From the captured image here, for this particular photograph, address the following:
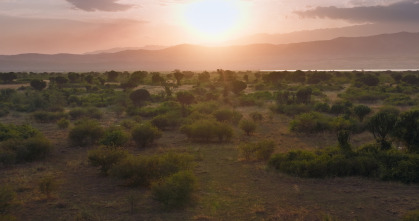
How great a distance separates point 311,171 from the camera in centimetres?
1268

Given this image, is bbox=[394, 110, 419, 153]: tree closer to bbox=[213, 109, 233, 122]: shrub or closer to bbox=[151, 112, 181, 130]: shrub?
bbox=[213, 109, 233, 122]: shrub

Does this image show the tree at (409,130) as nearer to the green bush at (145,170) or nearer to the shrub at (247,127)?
the shrub at (247,127)

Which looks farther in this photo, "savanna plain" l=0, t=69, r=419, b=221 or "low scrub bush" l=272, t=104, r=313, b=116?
"low scrub bush" l=272, t=104, r=313, b=116

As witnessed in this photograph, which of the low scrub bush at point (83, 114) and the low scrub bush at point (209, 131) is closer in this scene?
the low scrub bush at point (209, 131)

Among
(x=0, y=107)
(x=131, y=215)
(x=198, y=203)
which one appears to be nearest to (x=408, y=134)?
(x=198, y=203)

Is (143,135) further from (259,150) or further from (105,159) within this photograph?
(259,150)

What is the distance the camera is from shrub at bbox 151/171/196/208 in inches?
397

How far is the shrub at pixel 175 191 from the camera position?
397 inches

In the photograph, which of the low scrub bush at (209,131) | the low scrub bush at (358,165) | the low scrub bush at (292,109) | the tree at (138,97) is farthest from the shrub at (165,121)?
the low scrub bush at (358,165)

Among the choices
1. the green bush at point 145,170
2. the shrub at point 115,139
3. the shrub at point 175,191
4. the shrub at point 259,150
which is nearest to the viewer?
the shrub at point 175,191

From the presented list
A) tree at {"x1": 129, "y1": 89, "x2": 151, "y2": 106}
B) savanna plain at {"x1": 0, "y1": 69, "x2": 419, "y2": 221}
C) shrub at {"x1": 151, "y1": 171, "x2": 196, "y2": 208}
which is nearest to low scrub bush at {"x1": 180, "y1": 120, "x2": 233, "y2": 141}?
savanna plain at {"x1": 0, "y1": 69, "x2": 419, "y2": 221}

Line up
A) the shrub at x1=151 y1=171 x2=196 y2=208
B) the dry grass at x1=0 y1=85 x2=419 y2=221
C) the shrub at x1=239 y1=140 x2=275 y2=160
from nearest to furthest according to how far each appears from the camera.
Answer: the dry grass at x1=0 y1=85 x2=419 y2=221, the shrub at x1=151 y1=171 x2=196 y2=208, the shrub at x1=239 y1=140 x2=275 y2=160

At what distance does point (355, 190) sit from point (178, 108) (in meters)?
20.0

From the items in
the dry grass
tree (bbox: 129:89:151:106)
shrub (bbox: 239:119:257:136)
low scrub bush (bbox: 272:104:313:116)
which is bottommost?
the dry grass
